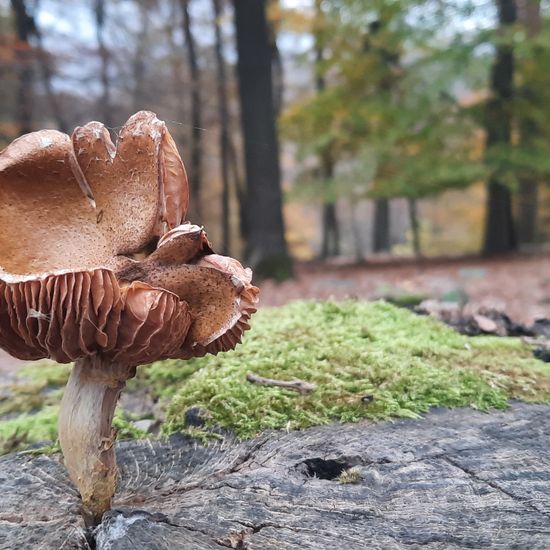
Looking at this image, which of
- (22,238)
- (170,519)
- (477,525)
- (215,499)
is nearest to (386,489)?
(477,525)

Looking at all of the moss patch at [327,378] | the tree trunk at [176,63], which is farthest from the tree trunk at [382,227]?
the moss patch at [327,378]

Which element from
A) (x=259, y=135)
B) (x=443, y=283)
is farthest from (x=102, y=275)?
(x=259, y=135)

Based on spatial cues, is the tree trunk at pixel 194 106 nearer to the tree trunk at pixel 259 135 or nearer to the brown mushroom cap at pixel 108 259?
the tree trunk at pixel 259 135

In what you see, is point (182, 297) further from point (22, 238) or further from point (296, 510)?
point (296, 510)

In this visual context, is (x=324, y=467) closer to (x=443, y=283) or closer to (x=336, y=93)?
(x=443, y=283)

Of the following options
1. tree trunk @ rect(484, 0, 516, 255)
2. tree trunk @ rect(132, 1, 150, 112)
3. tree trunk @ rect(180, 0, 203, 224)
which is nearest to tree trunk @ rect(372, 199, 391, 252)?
tree trunk @ rect(180, 0, 203, 224)
